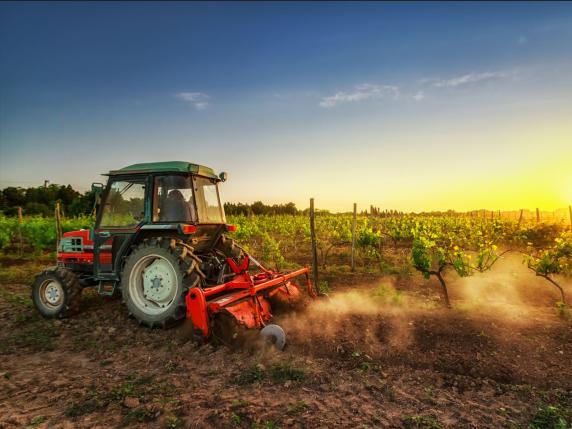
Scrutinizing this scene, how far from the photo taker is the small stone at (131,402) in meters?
3.70

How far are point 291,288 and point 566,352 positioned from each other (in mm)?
3930

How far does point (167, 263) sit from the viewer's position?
5875 mm

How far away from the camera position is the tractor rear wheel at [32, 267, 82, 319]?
6777mm

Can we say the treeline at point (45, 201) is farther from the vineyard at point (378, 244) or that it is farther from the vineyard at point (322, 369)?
the vineyard at point (322, 369)

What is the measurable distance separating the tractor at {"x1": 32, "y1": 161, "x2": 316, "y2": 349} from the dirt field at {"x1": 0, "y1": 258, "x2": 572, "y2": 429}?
38 cm

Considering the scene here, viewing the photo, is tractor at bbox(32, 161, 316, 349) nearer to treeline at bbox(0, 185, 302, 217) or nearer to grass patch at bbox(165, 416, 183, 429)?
grass patch at bbox(165, 416, 183, 429)

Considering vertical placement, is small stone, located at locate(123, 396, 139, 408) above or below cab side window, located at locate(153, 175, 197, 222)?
below

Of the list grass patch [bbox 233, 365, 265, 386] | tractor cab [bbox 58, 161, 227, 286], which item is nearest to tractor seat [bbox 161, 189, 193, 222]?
tractor cab [bbox 58, 161, 227, 286]

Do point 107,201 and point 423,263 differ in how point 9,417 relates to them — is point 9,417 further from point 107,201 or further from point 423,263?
point 423,263

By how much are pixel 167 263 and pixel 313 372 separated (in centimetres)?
268

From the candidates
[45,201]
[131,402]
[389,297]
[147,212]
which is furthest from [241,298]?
[45,201]

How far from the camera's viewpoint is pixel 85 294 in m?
8.52

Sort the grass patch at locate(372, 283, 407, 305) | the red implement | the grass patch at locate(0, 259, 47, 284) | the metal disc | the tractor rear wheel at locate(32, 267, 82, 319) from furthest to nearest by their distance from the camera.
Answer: the grass patch at locate(0, 259, 47, 284) < the grass patch at locate(372, 283, 407, 305) < the tractor rear wheel at locate(32, 267, 82, 319) < the metal disc < the red implement

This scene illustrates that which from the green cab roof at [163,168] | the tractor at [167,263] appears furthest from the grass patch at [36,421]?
the green cab roof at [163,168]
